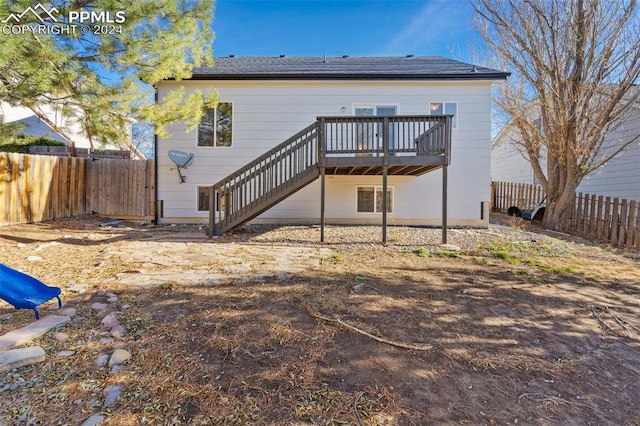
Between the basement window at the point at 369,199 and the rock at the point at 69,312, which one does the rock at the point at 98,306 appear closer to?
the rock at the point at 69,312

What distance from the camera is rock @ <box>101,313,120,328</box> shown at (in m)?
2.61

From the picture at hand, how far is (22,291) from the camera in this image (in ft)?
8.84

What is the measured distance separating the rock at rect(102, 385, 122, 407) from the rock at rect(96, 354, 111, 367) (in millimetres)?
300

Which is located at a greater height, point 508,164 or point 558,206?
point 508,164

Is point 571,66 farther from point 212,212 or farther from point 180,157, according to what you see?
point 180,157

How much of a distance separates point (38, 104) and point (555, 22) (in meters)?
12.2

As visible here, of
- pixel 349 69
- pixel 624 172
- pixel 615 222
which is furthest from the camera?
pixel 624 172

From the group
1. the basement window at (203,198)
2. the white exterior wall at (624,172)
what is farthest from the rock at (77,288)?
the white exterior wall at (624,172)

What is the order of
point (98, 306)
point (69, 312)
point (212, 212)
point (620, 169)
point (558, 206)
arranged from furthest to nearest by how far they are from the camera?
point (620, 169) < point (558, 206) < point (212, 212) < point (98, 306) < point (69, 312)

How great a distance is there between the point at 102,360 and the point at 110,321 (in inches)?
25.0

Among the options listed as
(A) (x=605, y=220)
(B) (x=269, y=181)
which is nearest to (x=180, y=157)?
(B) (x=269, y=181)

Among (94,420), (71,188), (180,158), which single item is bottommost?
(94,420)

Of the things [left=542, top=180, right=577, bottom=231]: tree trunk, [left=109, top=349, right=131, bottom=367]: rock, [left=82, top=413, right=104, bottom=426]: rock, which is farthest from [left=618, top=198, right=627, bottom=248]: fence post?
[left=82, top=413, right=104, bottom=426]: rock

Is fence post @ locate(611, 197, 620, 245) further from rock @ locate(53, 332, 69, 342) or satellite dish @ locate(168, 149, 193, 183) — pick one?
satellite dish @ locate(168, 149, 193, 183)
